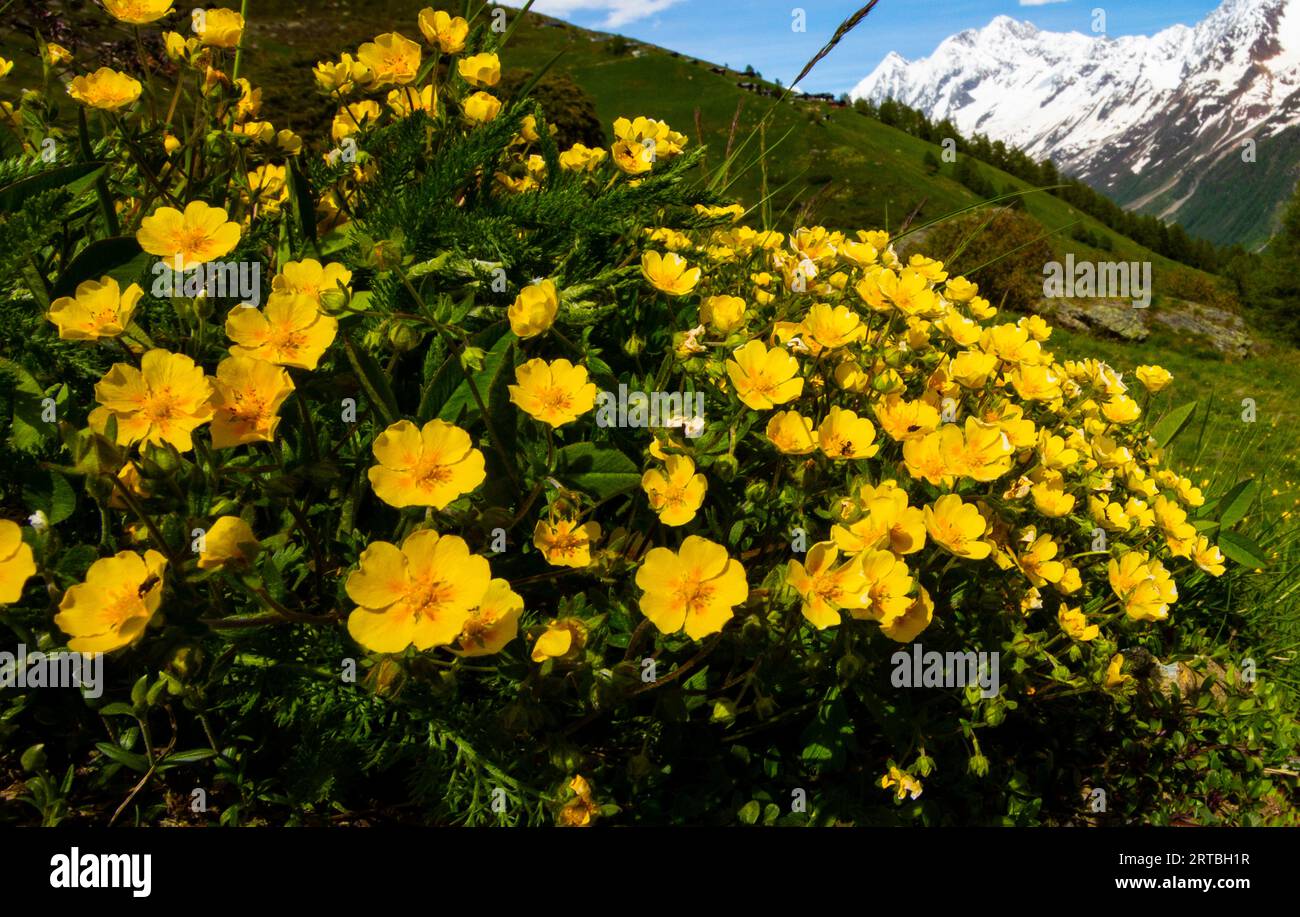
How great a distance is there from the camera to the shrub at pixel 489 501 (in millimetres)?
1283

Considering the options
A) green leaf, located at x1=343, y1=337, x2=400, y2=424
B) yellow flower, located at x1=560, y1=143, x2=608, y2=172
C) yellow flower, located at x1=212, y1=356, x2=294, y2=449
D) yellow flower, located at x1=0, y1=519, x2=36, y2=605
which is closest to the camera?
yellow flower, located at x1=0, y1=519, x2=36, y2=605

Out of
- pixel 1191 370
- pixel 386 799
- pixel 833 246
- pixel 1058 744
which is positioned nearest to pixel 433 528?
pixel 386 799

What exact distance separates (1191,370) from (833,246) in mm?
12557

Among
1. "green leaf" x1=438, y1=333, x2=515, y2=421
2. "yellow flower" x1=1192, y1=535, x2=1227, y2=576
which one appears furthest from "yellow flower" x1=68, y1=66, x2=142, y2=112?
"yellow flower" x1=1192, y1=535, x2=1227, y2=576

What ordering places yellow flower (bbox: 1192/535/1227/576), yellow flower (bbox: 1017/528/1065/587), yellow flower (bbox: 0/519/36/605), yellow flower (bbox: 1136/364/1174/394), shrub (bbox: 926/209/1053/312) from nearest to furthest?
yellow flower (bbox: 0/519/36/605)
yellow flower (bbox: 1017/528/1065/587)
yellow flower (bbox: 1192/535/1227/576)
yellow flower (bbox: 1136/364/1174/394)
shrub (bbox: 926/209/1053/312)

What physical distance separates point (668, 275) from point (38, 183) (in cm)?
124

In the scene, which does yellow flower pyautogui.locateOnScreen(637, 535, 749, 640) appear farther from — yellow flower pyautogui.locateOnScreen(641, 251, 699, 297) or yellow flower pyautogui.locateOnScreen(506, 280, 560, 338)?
yellow flower pyautogui.locateOnScreen(641, 251, 699, 297)

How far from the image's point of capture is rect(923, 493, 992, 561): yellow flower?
1.50 m

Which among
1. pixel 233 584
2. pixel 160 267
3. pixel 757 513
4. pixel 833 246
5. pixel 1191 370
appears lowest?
pixel 233 584

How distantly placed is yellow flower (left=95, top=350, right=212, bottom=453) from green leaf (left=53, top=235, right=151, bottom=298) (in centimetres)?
36

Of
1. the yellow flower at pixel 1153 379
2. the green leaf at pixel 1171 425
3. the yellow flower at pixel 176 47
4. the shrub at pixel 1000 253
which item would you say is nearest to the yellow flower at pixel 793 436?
the yellow flower at pixel 176 47

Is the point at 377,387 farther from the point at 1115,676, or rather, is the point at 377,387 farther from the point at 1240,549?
the point at 1240,549
